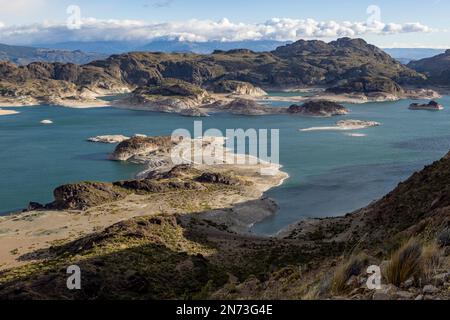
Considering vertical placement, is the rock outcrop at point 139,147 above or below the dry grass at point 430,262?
below

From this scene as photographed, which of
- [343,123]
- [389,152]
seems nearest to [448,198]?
[389,152]

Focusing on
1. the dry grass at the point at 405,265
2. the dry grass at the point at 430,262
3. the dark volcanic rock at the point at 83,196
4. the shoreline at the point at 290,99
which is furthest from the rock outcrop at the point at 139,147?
the shoreline at the point at 290,99

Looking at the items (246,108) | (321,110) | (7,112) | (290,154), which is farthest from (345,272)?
(7,112)

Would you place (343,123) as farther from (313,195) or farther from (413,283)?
(413,283)

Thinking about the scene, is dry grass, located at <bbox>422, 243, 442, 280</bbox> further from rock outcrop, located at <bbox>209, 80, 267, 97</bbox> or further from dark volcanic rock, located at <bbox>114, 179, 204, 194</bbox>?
rock outcrop, located at <bbox>209, 80, 267, 97</bbox>

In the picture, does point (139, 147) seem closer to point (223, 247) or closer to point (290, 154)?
point (290, 154)

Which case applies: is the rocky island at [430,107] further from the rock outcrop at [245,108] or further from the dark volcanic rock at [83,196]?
the dark volcanic rock at [83,196]
